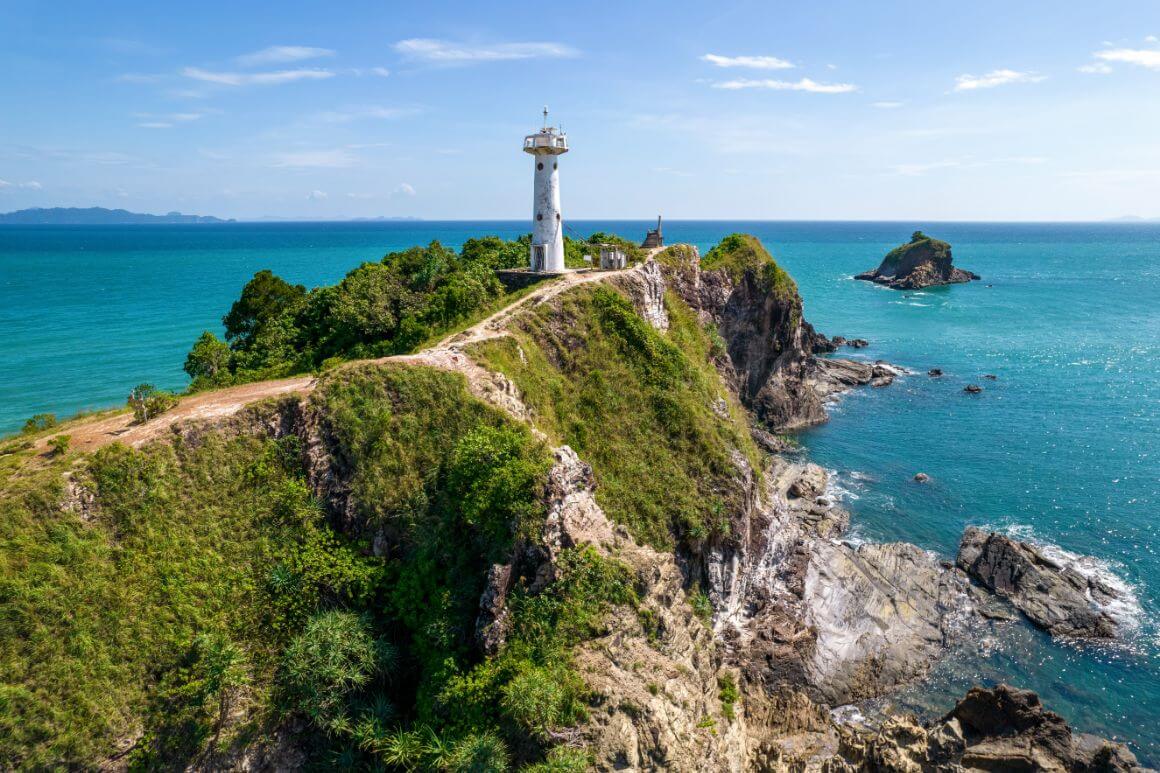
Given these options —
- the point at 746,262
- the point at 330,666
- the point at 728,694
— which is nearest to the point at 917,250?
the point at 746,262

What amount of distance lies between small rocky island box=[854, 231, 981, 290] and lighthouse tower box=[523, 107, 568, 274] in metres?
144

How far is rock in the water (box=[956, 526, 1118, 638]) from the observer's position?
40.2m

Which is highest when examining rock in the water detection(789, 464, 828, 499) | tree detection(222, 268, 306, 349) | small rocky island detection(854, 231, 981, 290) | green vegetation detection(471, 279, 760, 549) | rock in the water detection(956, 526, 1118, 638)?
small rocky island detection(854, 231, 981, 290)

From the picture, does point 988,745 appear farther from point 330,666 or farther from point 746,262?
point 746,262

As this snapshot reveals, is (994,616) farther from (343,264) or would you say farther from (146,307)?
(343,264)

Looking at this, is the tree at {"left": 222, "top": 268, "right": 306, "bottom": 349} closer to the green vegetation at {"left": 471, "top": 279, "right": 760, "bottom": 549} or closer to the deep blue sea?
the deep blue sea

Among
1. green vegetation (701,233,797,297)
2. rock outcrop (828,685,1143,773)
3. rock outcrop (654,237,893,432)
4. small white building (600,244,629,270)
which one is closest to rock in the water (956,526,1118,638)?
rock outcrop (828,685,1143,773)

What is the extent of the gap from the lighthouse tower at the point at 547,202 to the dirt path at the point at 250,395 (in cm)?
991

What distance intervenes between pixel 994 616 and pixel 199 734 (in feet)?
150

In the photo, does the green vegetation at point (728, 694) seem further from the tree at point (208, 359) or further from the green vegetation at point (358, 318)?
the tree at point (208, 359)

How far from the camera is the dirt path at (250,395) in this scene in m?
27.0

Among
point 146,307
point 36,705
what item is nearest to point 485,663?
point 36,705

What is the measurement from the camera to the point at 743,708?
33219mm

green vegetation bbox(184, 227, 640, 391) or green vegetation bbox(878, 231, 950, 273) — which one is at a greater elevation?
green vegetation bbox(878, 231, 950, 273)
